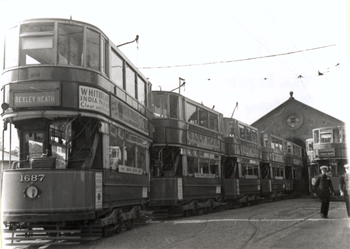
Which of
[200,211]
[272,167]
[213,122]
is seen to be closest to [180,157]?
[200,211]

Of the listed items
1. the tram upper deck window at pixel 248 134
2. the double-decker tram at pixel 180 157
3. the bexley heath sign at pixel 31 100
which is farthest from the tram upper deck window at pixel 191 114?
the bexley heath sign at pixel 31 100

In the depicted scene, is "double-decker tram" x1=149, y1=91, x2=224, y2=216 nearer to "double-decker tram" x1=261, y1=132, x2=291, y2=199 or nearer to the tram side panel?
the tram side panel

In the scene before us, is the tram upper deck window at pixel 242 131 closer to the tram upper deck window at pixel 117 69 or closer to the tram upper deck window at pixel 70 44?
the tram upper deck window at pixel 117 69

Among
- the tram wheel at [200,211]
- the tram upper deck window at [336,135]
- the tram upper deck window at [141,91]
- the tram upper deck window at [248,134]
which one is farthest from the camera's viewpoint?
the tram upper deck window at [248,134]


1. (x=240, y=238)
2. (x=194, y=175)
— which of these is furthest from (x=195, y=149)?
(x=240, y=238)

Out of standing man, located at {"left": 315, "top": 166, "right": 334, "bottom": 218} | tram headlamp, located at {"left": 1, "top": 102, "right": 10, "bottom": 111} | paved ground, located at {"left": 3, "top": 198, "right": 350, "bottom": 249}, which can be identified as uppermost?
tram headlamp, located at {"left": 1, "top": 102, "right": 10, "bottom": 111}

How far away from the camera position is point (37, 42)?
23.3 ft

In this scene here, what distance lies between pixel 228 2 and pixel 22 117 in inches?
147

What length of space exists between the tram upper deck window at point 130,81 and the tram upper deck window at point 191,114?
3513 mm

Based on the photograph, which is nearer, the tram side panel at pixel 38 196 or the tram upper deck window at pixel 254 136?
the tram side panel at pixel 38 196

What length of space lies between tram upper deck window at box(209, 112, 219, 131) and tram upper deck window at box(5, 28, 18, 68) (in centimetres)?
863

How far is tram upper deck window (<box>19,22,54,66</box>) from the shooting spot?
6992 millimetres

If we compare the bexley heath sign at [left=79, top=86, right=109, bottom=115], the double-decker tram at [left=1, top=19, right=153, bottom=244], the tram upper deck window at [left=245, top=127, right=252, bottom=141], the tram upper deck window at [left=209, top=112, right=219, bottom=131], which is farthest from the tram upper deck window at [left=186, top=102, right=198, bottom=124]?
the bexley heath sign at [left=79, top=86, right=109, bottom=115]

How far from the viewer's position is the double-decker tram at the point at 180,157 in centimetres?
1170
